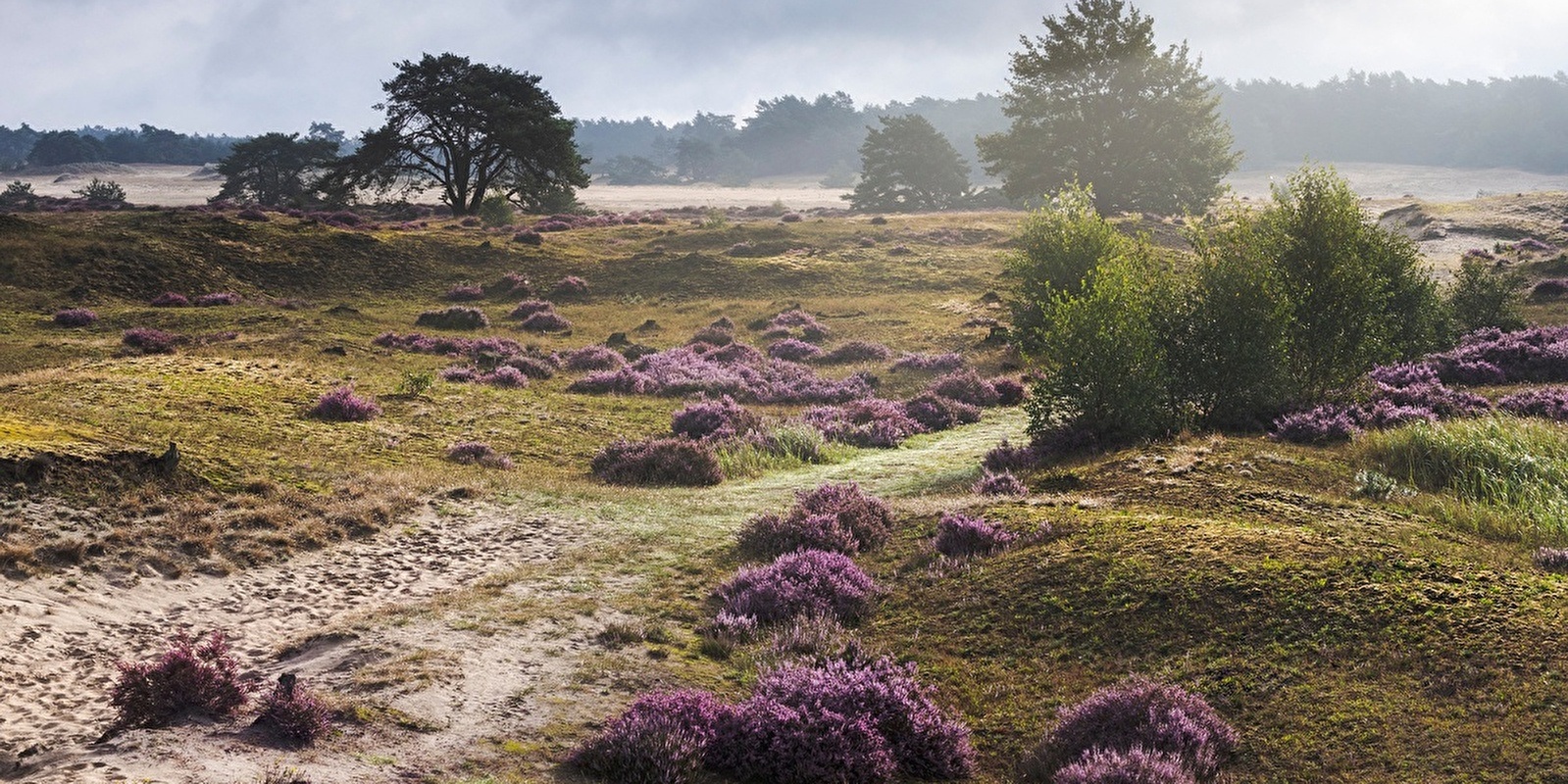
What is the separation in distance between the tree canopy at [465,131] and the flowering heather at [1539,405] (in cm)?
5628

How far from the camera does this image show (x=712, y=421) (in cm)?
2147

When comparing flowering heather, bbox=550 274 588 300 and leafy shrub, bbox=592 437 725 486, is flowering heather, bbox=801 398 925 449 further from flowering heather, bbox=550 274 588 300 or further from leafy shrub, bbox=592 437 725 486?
flowering heather, bbox=550 274 588 300

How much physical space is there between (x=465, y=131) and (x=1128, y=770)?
213 ft

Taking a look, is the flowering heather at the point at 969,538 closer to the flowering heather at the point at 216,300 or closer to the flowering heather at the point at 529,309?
the flowering heather at the point at 529,309

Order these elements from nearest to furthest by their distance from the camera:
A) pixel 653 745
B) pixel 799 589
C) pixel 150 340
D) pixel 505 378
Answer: pixel 653 745
pixel 799 589
pixel 150 340
pixel 505 378

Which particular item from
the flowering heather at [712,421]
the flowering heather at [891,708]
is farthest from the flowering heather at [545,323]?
the flowering heather at [891,708]

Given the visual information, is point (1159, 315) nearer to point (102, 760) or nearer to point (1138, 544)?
point (1138, 544)

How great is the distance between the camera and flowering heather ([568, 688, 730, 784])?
6137mm

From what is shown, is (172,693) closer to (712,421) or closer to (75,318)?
(712,421)

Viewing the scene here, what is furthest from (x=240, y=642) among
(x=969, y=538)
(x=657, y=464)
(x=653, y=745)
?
(x=657, y=464)

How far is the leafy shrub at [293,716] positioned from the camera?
20.5ft

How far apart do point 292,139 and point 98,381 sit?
8181 cm

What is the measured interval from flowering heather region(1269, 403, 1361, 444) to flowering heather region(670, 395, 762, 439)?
1086 centimetres

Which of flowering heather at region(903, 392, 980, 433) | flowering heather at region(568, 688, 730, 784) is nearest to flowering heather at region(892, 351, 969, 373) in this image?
flowering heather at region(903, 392, 980, 433)
